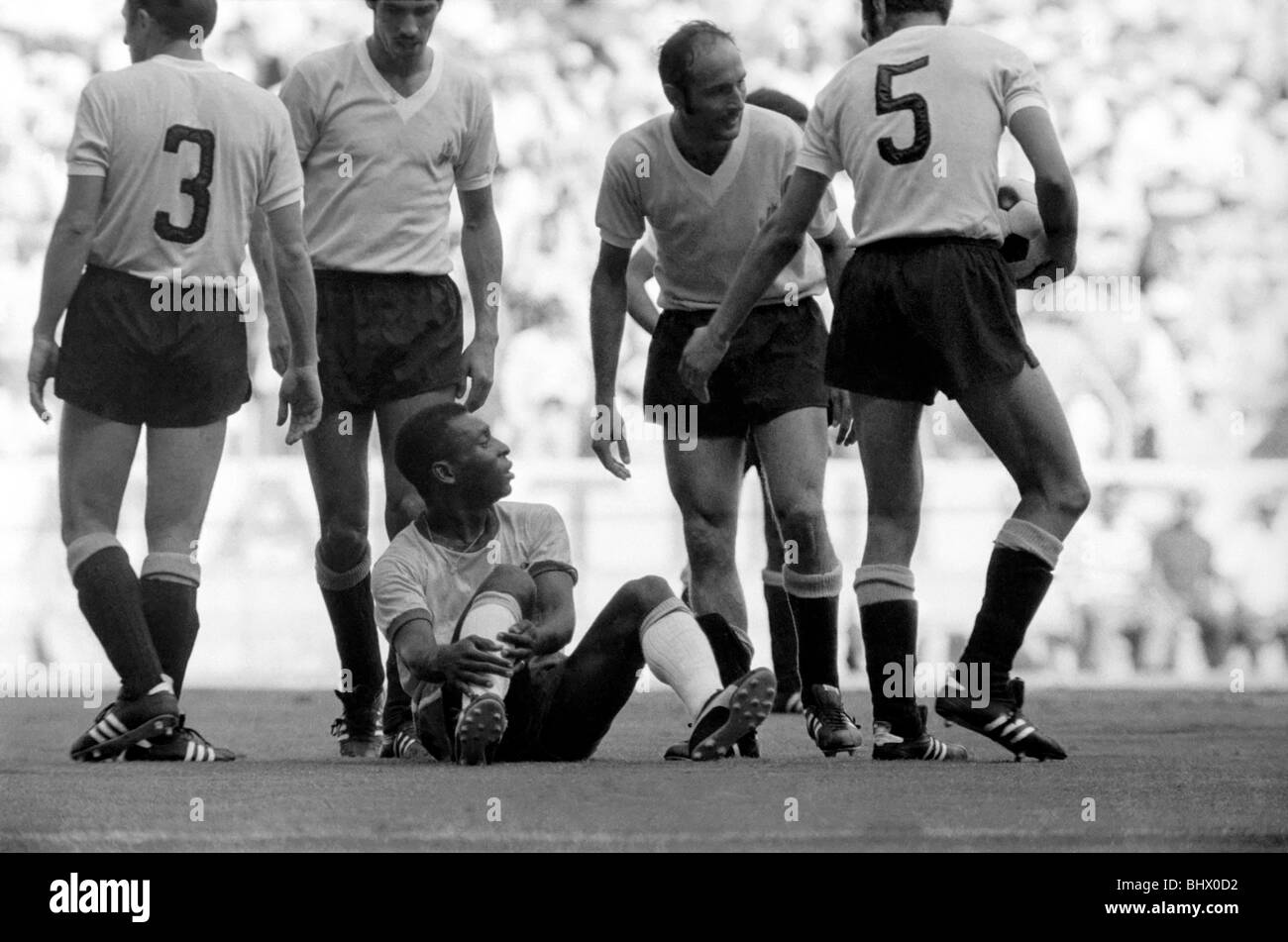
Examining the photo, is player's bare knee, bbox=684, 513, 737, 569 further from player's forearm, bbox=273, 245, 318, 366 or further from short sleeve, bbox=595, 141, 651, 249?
player's forearm, bbox=273, 245, 318, 366

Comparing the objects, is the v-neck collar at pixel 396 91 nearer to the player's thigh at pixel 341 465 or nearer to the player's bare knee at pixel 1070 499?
the player's thigh at pixel 341 465

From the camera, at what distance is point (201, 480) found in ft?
A: 18.1

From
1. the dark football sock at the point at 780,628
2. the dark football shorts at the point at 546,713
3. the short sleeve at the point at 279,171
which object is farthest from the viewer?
the dark football sock at the point at 780,628

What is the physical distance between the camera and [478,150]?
19.9 ft

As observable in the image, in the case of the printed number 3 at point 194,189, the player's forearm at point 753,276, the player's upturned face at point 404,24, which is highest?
the player's upturned face at point 404,24

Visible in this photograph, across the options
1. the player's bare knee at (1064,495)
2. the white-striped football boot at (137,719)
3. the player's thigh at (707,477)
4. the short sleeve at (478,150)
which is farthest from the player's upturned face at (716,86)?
the white-striped football boot at (137,719)

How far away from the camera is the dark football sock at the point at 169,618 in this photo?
548 cm

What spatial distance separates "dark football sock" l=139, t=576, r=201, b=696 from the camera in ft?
18.0

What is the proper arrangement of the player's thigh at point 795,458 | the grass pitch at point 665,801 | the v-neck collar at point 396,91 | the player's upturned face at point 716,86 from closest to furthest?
the grass pitch at point 665,801, the player's upturned face at point 716,86, the player's thigh at point 795,458, the v-neck collar at point 396,91

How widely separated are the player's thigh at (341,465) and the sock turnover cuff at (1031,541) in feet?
6.00

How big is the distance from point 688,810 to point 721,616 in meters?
1.67

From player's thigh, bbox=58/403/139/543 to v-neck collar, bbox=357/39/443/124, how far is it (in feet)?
3.83

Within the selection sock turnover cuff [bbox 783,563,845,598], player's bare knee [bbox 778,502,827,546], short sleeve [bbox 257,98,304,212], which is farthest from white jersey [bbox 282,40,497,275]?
sock turnover cuff [bbox 783,563,845,598]
